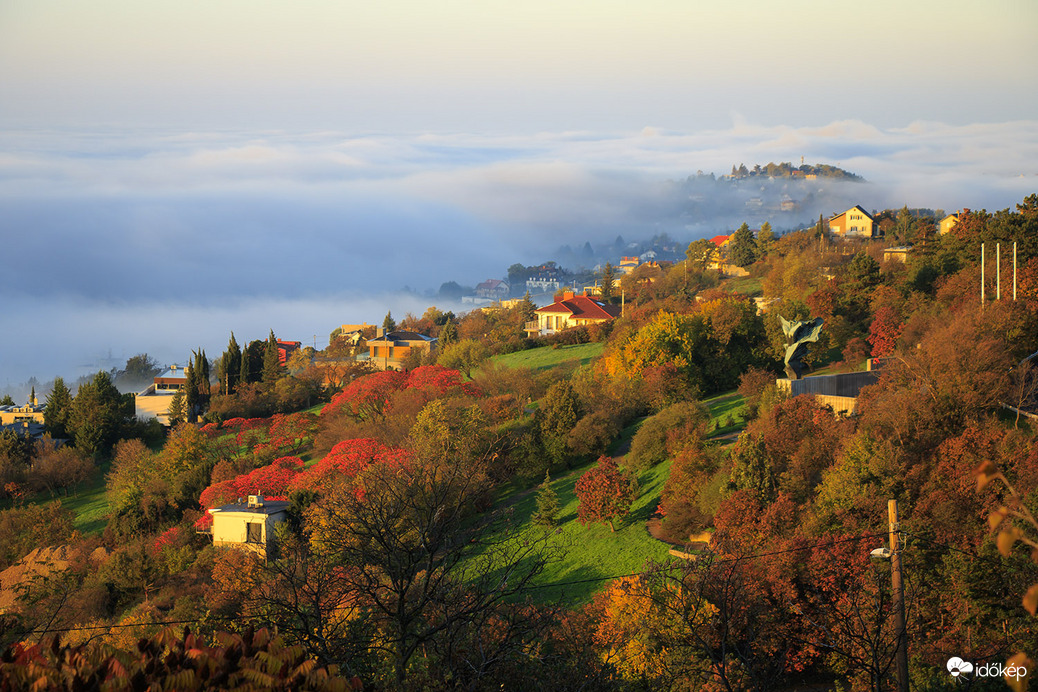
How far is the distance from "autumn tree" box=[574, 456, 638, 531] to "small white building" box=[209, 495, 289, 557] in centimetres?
946

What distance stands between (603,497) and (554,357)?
83.4 ft

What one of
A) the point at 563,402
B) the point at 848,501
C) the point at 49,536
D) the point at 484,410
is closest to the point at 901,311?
the point at 563,402

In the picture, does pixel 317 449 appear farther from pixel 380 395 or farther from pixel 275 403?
pixel 275 403

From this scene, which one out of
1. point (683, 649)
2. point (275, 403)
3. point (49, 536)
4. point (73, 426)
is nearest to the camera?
point (683, 649)

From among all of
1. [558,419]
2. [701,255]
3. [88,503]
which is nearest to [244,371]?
[88,503]

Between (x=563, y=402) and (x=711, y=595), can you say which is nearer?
(x=711, y=595)

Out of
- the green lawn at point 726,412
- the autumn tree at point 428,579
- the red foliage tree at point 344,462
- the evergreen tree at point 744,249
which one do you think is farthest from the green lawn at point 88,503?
the evergreen tree at point 744,249

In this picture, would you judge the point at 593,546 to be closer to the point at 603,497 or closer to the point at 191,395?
the point at 603,497

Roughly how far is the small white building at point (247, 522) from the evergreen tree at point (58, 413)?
24.6 metres

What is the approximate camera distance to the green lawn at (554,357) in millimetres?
43969

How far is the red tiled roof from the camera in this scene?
58844 millimetres

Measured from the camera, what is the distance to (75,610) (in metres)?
22.3

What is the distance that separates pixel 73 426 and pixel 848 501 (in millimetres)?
41433

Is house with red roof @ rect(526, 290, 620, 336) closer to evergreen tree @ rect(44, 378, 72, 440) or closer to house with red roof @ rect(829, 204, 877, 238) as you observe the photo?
house with red roof @ rect(829, 204, 877, 238)
